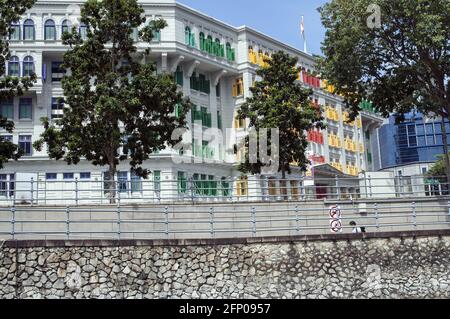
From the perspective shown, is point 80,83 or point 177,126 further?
point 177,126

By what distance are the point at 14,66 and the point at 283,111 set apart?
22.6 meters

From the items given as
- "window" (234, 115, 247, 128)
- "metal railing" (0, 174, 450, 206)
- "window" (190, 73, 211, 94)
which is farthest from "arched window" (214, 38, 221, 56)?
"metal railing" (0, 174, 450, 206)

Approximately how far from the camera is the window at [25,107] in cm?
4419

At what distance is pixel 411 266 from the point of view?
17.1 m

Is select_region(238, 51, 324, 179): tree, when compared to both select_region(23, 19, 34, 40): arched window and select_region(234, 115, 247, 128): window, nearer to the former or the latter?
select_region(234, 115, 247, 128): window

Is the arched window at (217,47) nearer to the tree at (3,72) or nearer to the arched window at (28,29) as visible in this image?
the arched window at (28,29)

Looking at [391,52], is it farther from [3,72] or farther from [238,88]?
[238,88]

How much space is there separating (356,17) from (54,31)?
27354mm

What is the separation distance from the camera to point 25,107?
4428 cm

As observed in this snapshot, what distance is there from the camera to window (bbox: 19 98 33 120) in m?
44.2

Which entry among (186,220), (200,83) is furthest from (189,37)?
(186,220)

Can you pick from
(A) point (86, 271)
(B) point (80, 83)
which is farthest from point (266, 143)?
(A) point (86, 271)

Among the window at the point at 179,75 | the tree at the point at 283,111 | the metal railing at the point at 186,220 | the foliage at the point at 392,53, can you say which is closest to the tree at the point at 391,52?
the foliage at the point at 392,53

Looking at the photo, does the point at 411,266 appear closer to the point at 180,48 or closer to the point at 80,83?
the point at 80,83
